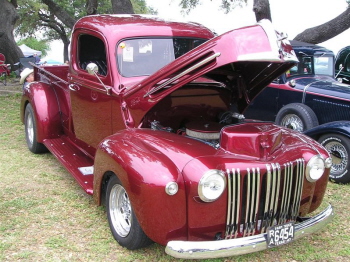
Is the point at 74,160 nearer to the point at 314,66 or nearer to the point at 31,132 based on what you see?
the point at 31,132

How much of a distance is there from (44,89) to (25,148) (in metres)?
1.20

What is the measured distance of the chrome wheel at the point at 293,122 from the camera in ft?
20.1

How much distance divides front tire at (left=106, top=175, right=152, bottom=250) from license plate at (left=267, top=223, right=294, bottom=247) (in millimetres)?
924

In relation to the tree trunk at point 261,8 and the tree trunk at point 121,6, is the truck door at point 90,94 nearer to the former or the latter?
the tree trunk at point 121,6

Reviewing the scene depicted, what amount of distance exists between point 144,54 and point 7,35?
40.9 ft

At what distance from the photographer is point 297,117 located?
619cm

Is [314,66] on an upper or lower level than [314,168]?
upper

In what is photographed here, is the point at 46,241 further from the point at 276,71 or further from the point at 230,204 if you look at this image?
the point at 276,71

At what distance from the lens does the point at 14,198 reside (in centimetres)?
420

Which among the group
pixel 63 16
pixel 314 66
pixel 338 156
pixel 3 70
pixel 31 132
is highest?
pixel 63 16

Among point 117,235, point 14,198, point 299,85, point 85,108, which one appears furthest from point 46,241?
point 299,85

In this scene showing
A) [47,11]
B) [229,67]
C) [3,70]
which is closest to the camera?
[229,67]

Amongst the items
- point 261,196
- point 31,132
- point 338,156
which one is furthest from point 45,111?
point 338,156

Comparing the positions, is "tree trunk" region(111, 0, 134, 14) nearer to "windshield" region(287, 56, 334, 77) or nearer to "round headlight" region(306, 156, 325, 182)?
"windshield" region(287, 56, 334, 77)
